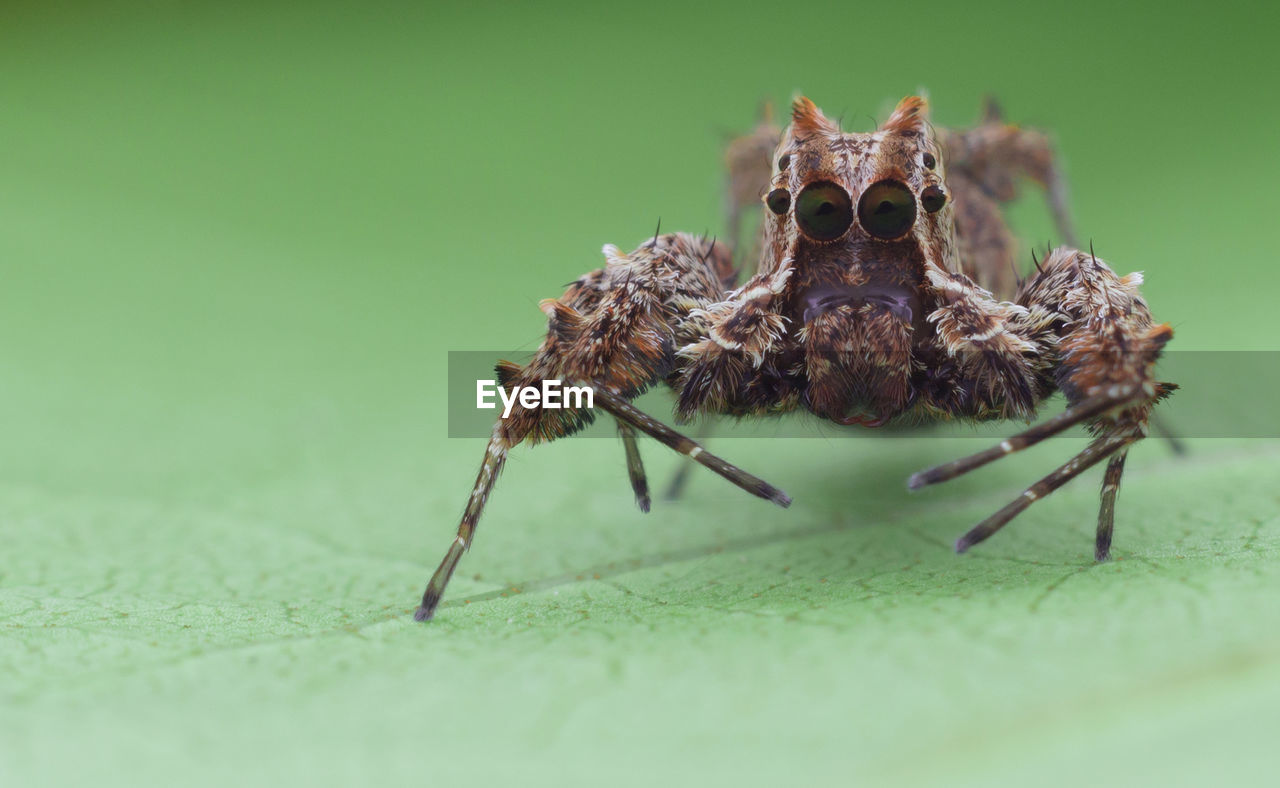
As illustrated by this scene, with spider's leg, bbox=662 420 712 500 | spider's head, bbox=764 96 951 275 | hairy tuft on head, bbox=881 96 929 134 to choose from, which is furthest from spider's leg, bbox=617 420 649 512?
hairy tuft on head, bbox=881 96 929 134

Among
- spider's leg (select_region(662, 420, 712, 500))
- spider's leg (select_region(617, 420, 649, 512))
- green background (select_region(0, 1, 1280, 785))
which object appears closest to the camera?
green background (select_region(0, 1, 1280, 785))

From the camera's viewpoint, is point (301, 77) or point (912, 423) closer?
point (912, 423)

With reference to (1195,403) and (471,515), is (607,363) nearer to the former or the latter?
(471,515)

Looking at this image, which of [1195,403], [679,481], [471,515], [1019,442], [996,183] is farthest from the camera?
[1195,403]

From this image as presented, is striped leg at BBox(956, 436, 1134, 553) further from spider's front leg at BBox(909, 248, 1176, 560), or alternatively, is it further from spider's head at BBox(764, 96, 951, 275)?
spider's head at BBox(764, 96, 951, 275)

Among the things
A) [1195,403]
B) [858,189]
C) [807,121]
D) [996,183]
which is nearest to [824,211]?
[858,189]

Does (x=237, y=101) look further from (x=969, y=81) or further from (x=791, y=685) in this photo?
(x=791, y=685)

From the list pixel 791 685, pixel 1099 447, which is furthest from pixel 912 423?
pixel 791 685
